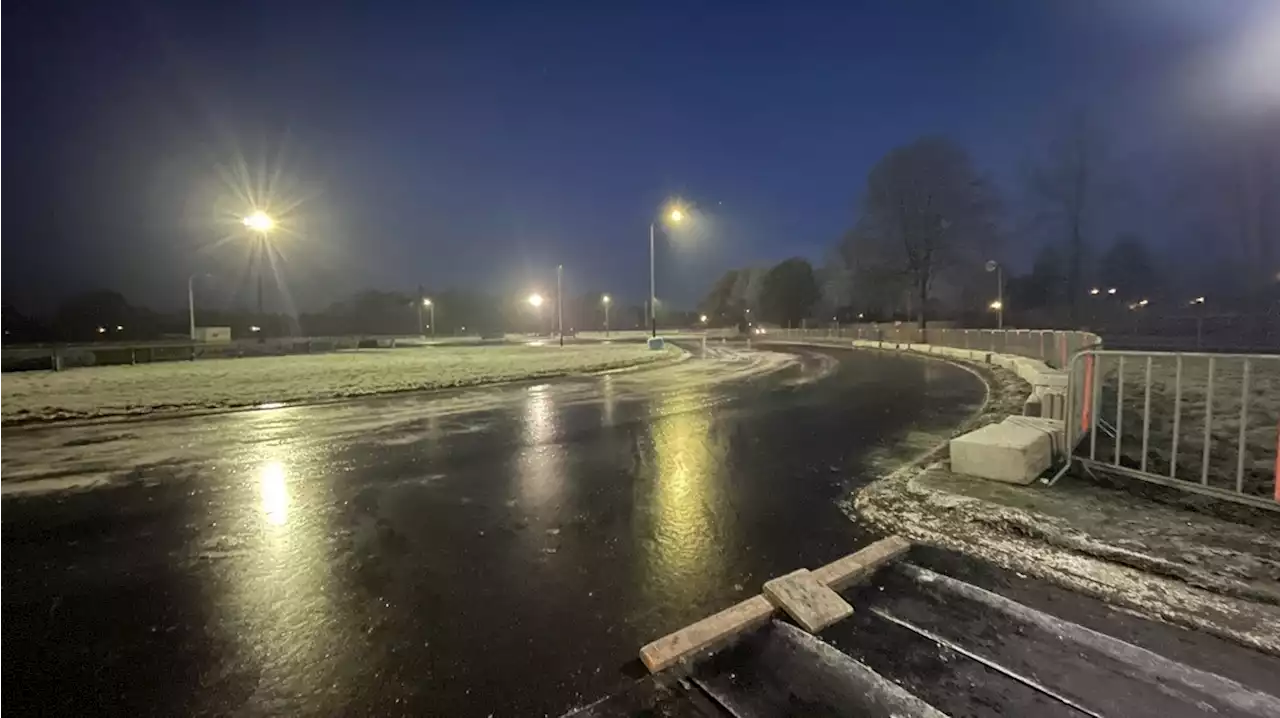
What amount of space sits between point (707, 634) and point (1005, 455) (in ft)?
13.9

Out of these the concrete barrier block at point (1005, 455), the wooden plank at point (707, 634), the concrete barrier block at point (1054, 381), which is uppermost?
the concrete barrier block at point (1054, 381)

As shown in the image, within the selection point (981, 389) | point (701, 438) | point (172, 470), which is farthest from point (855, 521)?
point (981, 389)

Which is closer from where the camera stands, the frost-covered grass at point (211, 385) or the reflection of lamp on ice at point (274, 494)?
the reflection of lamp on ice at point (274, 494)

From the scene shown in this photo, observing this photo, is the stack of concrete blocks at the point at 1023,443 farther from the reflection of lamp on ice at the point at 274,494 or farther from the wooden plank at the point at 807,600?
the reflection of lamp on ice at the point at 274,494

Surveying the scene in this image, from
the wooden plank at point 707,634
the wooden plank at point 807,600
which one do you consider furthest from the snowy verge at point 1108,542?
the wooden plank at point 707,634


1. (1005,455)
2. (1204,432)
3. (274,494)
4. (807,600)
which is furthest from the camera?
(1204,432)

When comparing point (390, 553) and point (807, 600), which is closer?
point (807, 600)

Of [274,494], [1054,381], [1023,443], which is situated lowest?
[274,494]

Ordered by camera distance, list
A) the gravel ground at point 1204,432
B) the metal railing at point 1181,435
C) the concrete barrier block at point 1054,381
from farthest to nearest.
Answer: the concrete barrier block at point 1054,381 → the gravel ground at point 1204,432 → the metal railing at point 1181,435

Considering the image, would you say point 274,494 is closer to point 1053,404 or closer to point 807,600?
point 807,600

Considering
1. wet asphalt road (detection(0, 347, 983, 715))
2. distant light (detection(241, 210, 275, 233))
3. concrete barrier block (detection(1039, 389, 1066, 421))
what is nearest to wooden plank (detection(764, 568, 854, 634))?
wet asphalt road (detection(0, 347, 983, 715))

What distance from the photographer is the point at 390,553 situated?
4598mm

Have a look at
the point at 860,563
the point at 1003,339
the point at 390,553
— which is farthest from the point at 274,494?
the point at 1003,339

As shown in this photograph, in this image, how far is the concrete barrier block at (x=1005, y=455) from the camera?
5668 mm
